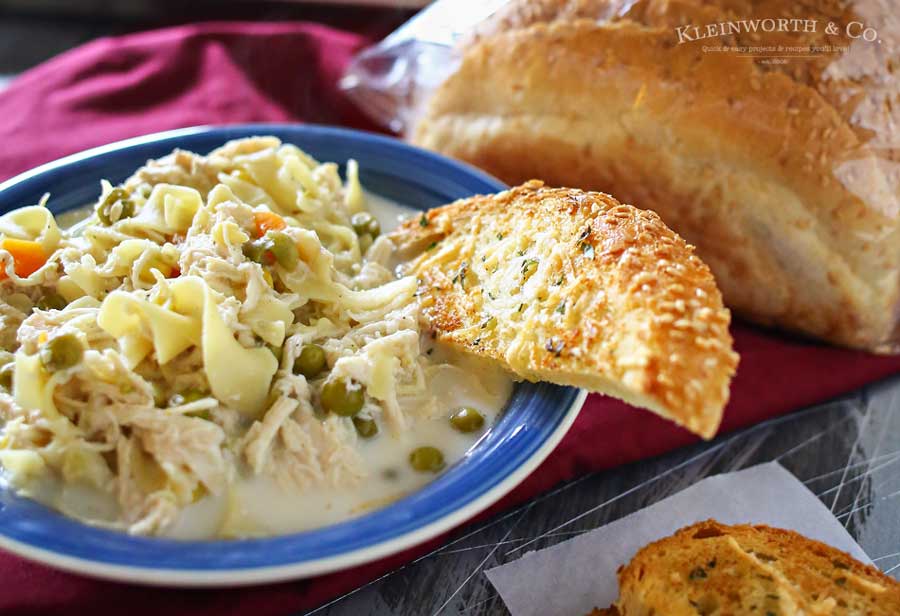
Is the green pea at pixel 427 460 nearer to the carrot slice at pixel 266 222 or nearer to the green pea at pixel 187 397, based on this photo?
the green pea at pixel 187 397

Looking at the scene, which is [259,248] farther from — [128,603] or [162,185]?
[128,603]

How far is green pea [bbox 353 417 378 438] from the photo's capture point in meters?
2.84

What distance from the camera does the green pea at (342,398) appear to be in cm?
281

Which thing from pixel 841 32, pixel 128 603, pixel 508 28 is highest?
pixel 841 32

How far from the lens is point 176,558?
2307 mm

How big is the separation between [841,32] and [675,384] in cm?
224

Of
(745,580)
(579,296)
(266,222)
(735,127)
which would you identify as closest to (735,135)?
(735,127)

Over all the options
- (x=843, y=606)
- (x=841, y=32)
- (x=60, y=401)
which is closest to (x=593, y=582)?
(x=843, y=606)

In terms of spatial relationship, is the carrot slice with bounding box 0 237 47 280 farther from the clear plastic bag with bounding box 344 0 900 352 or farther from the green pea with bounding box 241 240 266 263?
the clear plastic bag with bounding box 344 0 900 352

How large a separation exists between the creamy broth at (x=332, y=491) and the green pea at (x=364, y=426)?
0.09ft

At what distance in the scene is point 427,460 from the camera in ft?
9.04

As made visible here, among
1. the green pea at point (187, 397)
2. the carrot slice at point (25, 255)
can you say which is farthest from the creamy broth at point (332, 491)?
the carrot slice at point (25, 255)

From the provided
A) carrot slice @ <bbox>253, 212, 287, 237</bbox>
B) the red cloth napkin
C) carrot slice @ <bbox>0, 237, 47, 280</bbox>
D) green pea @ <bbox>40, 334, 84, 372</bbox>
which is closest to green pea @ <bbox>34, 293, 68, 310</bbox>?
carrot slice @ <bbox>0, 237, 47, 280</bbox>

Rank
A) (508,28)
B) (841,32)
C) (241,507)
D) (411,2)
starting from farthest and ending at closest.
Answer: (411,2) → (508,28) → (841,32) → (241,507)
